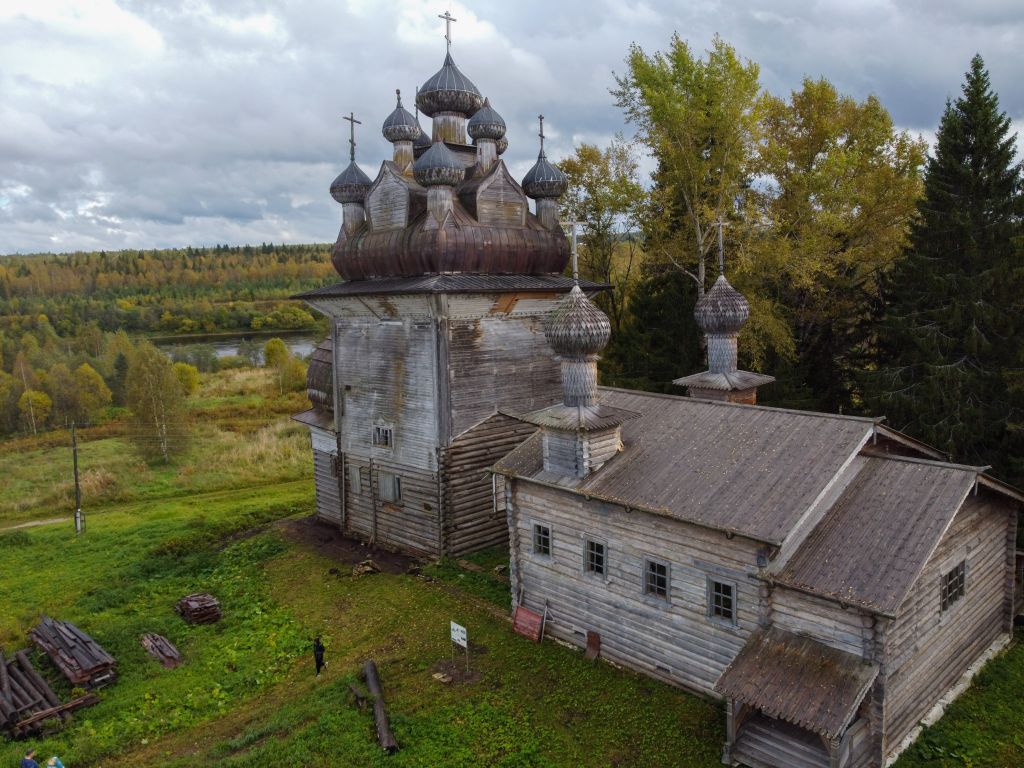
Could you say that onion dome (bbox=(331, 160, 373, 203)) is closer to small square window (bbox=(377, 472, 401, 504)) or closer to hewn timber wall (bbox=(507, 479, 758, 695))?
small square window (bbox=(377, 472, 401, 504))

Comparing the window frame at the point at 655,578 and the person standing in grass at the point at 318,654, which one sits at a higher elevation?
the window frame at the point at 655,578

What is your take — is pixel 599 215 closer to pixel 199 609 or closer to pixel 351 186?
pixel 351 186

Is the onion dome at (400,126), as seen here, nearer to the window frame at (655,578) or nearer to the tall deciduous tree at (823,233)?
the tall deciduous tree at (823,233)

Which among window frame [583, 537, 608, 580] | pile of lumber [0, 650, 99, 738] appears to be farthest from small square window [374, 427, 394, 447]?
pile of lumber [0, 650, 99, 738]

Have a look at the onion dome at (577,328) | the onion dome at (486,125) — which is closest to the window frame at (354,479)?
the onion dome at (577,328)

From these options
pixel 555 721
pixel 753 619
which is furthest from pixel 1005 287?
pixel 555 721

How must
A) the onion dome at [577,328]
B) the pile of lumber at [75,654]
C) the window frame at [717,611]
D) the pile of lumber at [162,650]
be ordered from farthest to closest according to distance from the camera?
the pile of lumber at [162,650], the pile of lumber at [75,654], the onion dome at [577,328], the window frame at [717,611]
